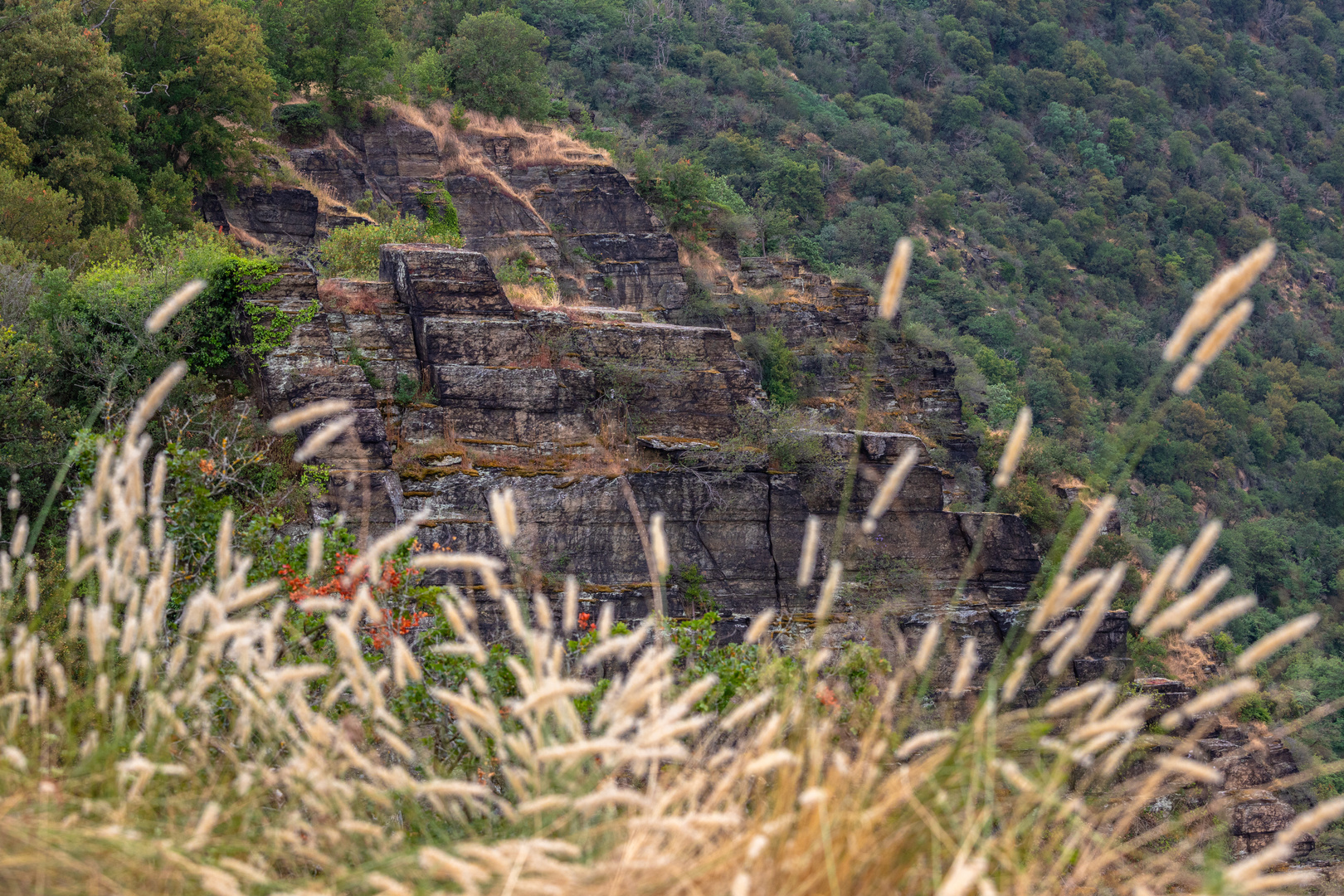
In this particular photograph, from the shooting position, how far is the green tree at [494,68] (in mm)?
24703

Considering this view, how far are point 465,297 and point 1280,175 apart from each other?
222 ft

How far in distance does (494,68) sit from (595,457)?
1548 cm

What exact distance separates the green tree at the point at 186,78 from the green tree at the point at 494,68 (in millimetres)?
6914

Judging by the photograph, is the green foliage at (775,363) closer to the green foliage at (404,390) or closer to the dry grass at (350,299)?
the dry grass at (350,299)

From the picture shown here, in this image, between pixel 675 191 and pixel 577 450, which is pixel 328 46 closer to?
pixel 675 191

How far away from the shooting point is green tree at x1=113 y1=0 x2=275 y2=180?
17578mm

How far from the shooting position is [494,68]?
2489cm

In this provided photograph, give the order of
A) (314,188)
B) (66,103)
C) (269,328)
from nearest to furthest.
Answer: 1. (269,328)
2. (66,103)
3. (314,188)

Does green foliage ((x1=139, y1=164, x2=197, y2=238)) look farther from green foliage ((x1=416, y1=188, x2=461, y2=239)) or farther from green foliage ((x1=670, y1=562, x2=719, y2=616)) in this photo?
green foliage ((x1=670, y1=562, x2=719, y2=616))

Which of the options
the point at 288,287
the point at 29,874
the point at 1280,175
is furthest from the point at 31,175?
the point at 1280,175

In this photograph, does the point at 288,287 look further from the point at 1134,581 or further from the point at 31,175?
Result: the point at 1134,581

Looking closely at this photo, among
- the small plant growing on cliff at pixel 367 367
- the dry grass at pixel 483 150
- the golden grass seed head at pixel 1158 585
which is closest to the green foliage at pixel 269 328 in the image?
the small plant growing on cliff at pixel 367 367

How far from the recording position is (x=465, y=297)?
1403 cm

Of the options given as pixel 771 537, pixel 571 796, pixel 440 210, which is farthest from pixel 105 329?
pixel 571 796
